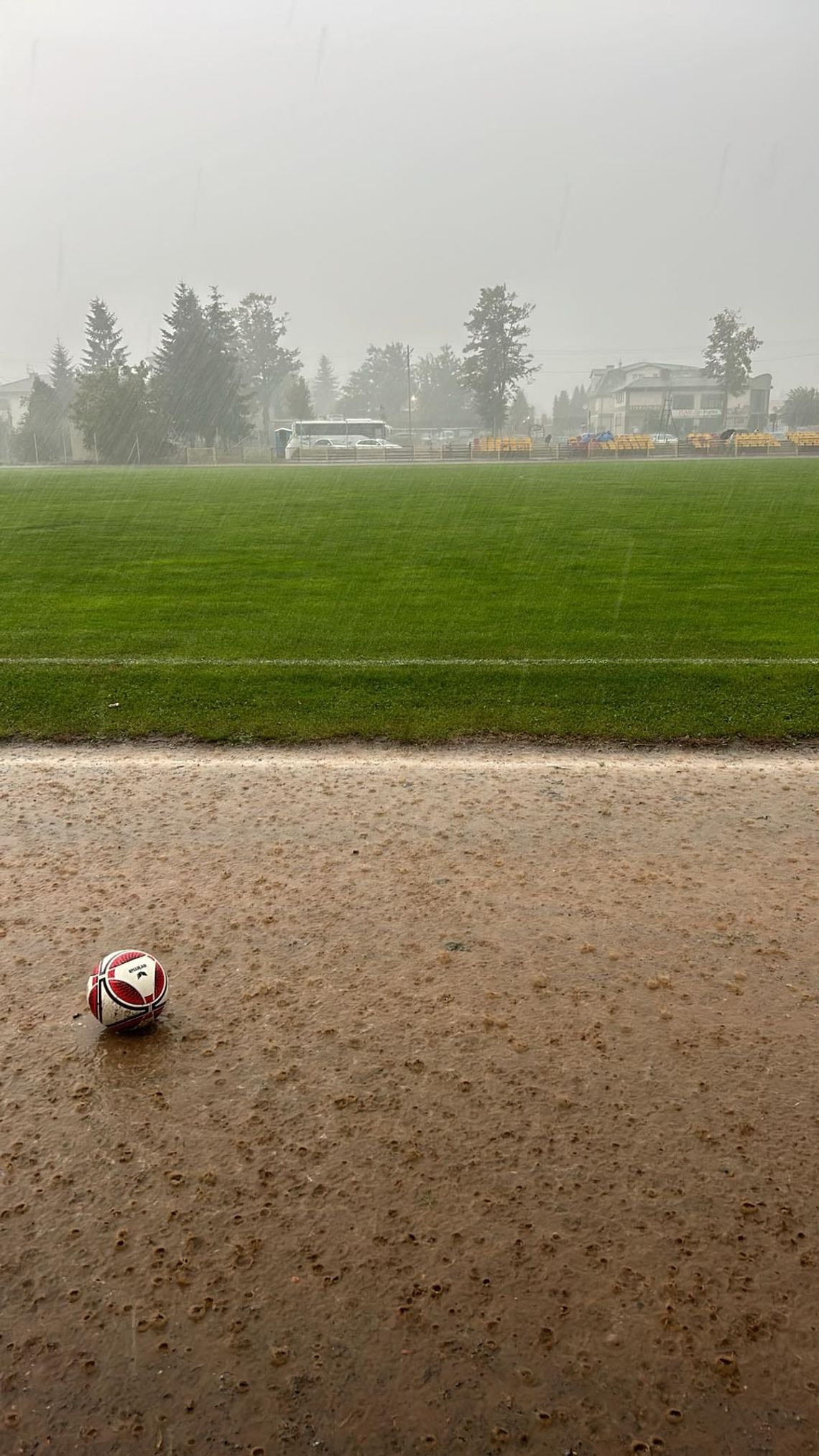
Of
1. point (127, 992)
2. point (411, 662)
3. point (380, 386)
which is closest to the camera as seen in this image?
point (127, 992)

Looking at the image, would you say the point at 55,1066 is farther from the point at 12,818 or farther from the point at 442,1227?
the point at 12,818

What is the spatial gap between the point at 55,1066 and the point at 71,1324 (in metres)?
1.07

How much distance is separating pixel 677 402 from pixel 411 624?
113 metres

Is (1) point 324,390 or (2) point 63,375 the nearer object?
(2) point 63,375

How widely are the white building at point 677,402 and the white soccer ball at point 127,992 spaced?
4230 inches

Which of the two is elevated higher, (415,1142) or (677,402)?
(677,402)

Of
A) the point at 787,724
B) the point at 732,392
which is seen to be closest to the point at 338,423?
the point at 732,392

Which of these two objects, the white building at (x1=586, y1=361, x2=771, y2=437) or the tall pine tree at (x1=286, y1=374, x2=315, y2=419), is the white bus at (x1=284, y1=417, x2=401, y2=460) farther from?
the white building at (x1=586, y1=361, x2=771, y2=437)

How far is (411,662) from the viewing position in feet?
28.9

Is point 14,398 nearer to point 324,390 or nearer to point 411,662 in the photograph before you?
point 324,390

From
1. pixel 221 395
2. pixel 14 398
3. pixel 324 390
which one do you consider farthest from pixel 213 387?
pixel 324 390

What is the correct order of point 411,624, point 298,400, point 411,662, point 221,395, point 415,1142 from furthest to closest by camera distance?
point 298,400
point 221,395
point 411,624
point 411,662
point 415,1142

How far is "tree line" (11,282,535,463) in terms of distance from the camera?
6844 cm

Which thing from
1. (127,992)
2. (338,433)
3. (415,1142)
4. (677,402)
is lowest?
(415,1142)
